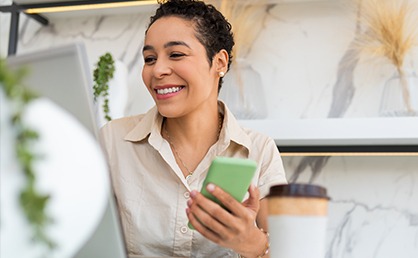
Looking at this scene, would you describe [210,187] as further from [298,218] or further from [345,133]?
[345,133]

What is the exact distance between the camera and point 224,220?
81cm

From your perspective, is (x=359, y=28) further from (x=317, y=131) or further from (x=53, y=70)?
(x=53, y=70)

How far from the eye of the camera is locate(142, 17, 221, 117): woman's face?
139 cm

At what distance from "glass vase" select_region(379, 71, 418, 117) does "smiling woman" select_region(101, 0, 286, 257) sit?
0.52 metres

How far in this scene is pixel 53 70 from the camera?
0.42 m

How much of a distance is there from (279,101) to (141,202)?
72cm

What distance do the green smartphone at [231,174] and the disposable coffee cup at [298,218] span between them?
9cm

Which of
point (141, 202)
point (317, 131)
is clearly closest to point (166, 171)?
point (141, 202)

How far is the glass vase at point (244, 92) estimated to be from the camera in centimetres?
181

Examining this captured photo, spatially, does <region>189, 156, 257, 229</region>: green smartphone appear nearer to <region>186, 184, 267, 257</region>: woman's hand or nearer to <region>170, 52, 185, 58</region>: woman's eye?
<region>186, 184, 267, 257</region>: woman's hand

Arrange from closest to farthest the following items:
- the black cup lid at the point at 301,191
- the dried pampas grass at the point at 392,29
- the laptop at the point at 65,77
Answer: the laptop at the point at 65,77 < the black cup lid at the point at 301,191 < the dried pampas grass at the point at 392,29

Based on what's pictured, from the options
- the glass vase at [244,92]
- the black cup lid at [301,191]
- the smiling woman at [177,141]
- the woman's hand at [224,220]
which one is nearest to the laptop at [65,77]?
the black cup lid at [301,191]

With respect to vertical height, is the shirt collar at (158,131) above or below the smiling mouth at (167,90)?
below

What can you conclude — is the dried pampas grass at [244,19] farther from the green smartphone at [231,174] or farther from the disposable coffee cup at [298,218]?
the disposable coffee cup at [298,218]
